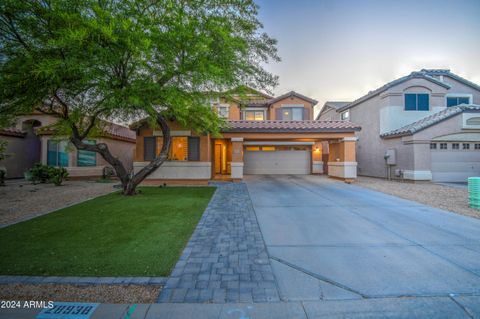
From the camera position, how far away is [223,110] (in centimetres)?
1806

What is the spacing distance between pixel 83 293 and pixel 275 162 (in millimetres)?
16576

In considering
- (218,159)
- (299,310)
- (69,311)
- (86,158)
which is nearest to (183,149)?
(218,159)

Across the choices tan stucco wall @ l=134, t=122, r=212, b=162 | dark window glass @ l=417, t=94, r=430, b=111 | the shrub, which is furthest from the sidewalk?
dark window glass @ l=417, t=94, r=430, b=111

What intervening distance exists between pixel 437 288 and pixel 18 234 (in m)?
7.58

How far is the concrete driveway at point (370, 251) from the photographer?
2680 millimetres

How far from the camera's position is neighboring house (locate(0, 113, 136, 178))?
1401 centimetres

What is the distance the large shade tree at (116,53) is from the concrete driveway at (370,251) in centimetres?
497

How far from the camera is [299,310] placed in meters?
2.30

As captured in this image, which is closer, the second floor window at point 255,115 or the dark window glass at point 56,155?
the dark window glass at point 56,155

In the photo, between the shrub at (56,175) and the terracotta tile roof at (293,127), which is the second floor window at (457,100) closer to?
the terracotta tile roof at (293,127)

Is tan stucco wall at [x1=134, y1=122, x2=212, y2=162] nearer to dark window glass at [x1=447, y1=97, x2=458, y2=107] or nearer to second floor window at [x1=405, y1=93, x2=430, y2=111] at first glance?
second floor window at [x1=405, y1=93, x2=430, y2=111]

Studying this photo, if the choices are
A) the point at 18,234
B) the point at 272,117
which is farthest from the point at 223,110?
the point at 18,234

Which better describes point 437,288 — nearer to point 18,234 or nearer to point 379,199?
point 379,199

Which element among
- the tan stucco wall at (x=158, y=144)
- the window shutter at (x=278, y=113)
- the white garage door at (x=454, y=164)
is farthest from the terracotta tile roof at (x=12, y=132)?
the white garage door at (x=454, y=164)
